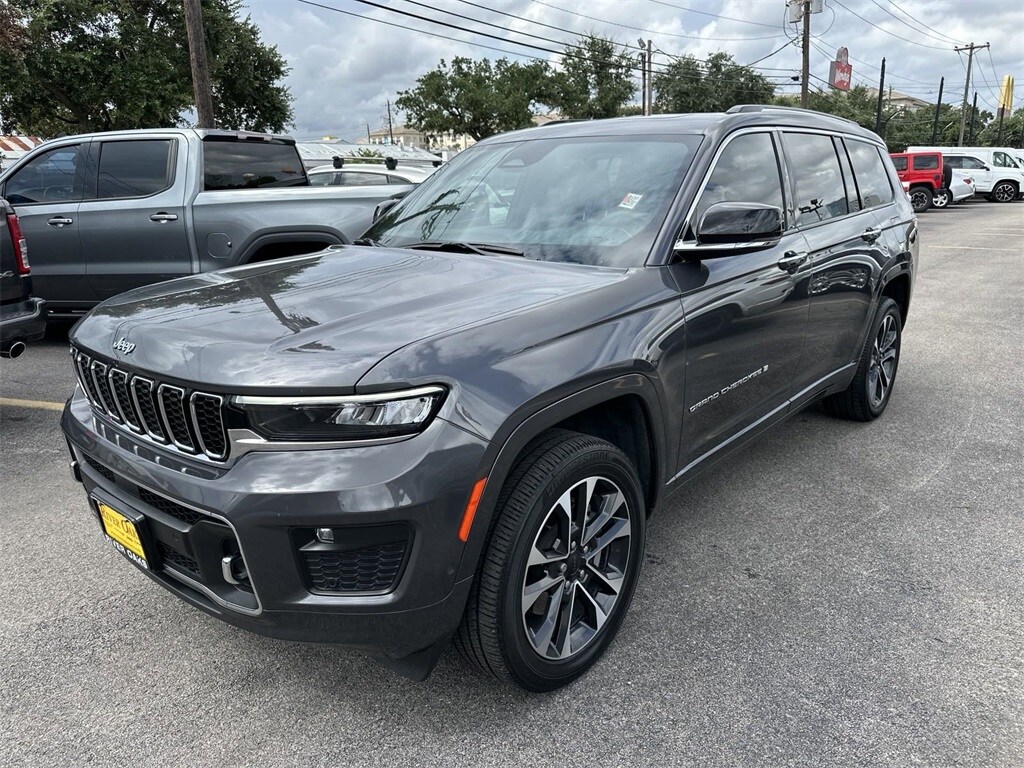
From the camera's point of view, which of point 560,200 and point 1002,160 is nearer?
point 560,200

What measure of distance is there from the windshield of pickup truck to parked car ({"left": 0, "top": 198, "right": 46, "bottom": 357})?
6.58ft

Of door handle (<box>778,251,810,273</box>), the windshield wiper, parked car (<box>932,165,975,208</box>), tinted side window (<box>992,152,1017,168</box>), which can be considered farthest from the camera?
tinted side window (<box>992,152,1017,168</box>)

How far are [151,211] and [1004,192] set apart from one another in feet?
116

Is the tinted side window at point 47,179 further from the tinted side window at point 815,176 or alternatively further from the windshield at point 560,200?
the tinted side window at point 815,176

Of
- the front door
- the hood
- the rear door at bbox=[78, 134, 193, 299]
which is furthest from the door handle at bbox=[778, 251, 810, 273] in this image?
the rear door at bbox=[78, 134, 193, 299]

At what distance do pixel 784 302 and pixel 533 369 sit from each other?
5.66ft

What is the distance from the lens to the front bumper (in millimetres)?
1938

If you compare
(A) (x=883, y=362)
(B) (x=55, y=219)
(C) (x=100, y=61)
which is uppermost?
(C) (x=100, y=61)

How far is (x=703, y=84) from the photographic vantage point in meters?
58.6

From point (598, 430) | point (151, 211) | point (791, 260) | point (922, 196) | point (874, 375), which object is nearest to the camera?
point (598, 430)

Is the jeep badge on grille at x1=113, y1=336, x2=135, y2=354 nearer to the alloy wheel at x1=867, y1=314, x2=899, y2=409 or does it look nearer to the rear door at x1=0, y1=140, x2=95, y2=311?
the alloy wheel at x1=867, y1=314, x2=899, y2=409

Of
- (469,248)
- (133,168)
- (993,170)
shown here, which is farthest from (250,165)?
(993,170)

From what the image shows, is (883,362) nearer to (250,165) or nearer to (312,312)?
(312,312)

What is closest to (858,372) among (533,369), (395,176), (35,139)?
(533,369)
